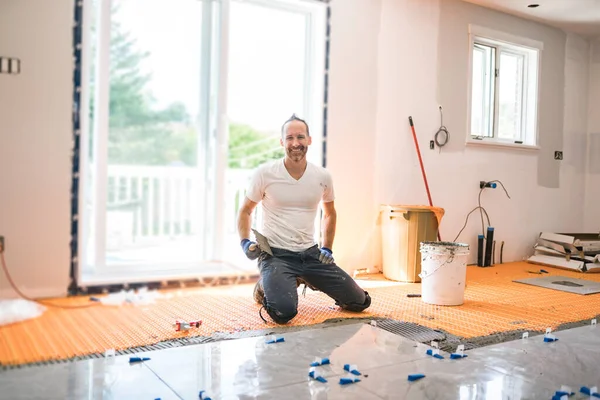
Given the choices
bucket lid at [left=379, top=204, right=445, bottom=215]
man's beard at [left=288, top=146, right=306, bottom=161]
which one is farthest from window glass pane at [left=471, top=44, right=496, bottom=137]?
man's beard at [left=288, top=146, right=306, bottom=161]

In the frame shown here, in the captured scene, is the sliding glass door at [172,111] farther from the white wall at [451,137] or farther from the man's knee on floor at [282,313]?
the man's knee on floor at [282,313]

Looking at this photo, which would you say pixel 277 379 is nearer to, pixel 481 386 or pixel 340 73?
pixel 481 386

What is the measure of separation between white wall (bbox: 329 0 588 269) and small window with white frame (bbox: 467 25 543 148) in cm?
11

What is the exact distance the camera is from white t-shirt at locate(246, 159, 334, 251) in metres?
2.99

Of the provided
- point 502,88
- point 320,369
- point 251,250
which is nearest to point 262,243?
point 251,250

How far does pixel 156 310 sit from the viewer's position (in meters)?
2.91

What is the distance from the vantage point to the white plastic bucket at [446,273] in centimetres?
316

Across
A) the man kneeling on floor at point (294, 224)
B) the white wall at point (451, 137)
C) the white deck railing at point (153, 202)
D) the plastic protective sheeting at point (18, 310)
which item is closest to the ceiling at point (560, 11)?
the white wall at point (451, 137)

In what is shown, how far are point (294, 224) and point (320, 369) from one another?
114cm

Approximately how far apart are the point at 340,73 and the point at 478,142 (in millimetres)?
1627

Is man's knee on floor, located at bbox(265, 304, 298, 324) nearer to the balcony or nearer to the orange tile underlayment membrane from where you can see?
the orange tile underlayment membrane

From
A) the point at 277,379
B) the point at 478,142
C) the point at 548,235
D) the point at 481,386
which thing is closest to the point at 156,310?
the point at 277,379

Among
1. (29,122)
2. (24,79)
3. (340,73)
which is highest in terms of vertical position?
(340,73)

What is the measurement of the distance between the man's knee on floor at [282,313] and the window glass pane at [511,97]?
360cm
